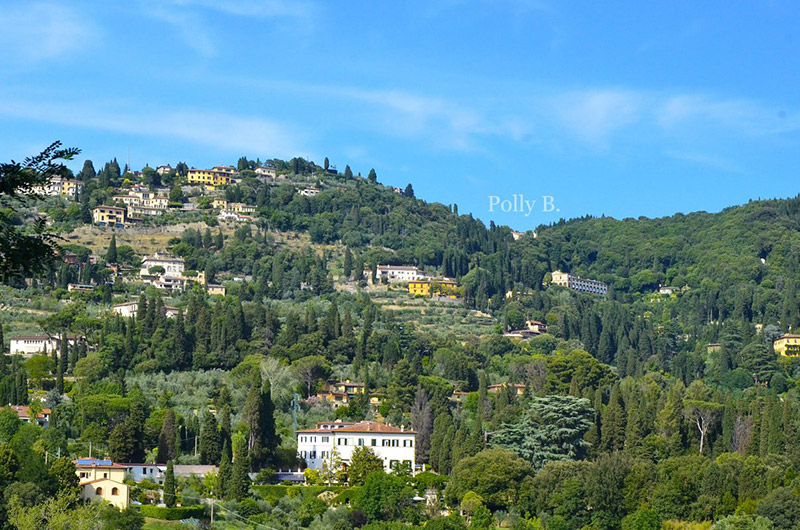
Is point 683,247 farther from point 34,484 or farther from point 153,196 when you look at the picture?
point 34,484

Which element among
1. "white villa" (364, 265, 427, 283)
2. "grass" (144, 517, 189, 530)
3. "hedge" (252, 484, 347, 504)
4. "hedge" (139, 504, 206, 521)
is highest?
"white villa" (364, 265, 427, 283)

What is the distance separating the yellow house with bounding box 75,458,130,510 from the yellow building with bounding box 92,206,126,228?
87.4 m

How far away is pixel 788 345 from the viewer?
122688mm

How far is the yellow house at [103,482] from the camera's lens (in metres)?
62.5

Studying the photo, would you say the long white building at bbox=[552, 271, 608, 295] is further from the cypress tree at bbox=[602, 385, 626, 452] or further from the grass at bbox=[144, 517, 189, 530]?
the grass at bbox=[144, 517, 189, 530]

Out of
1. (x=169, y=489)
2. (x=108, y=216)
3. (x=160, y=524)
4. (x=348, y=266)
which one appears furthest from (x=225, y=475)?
(x=108, y=216)

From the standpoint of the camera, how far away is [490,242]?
165 metres

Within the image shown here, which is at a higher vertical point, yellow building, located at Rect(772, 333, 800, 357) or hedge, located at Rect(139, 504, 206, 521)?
yellow building, located at Rect(772, 333, 800, 357)

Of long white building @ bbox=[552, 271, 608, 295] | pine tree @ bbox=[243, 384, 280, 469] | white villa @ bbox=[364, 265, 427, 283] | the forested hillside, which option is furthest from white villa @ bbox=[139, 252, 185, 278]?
pine tree @ bbox=[243, 384, 280, 469]

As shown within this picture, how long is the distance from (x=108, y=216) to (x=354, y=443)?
8166 cm

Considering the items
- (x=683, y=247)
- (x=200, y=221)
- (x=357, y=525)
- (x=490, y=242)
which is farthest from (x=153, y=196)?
(x=357, y=525)

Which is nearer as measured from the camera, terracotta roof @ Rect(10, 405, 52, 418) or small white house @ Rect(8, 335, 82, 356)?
terracotta roof @ Rect(10, 405, 52, 418)

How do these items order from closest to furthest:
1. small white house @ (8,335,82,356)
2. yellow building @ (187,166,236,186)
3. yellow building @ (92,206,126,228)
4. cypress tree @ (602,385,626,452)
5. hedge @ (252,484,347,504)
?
hedge @ (252,484,347,504) < cypress tree @ (602,385,626,452) < small white house @ (8,335,82,356) < yellow building @ (92,206,126,228) < yellow building @ (187,166,236,186)

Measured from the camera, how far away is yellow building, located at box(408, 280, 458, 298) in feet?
464
